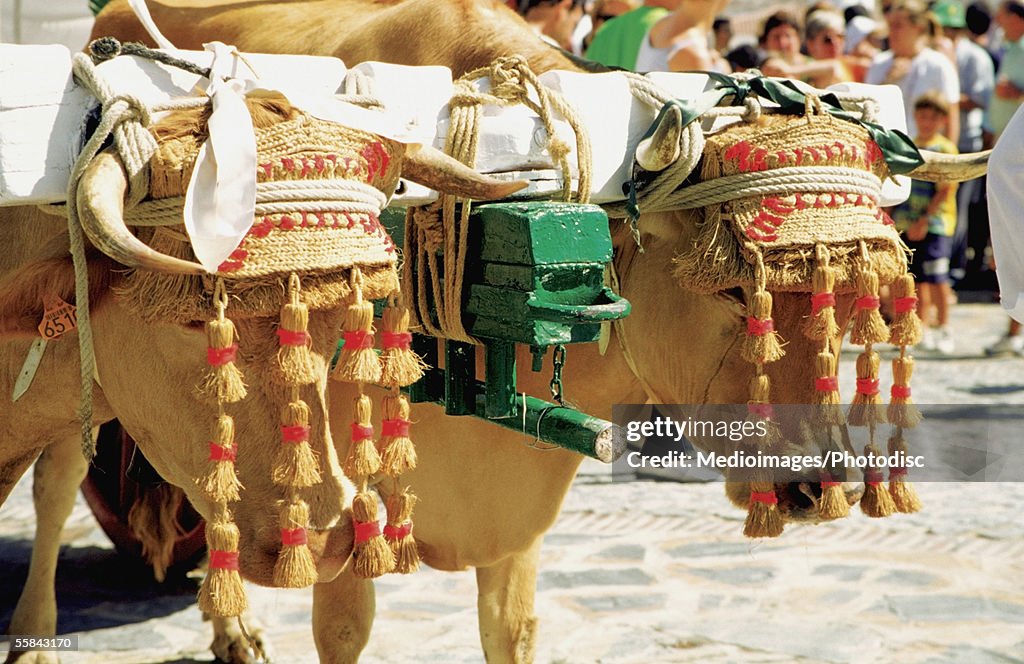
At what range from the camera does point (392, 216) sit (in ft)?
10.6

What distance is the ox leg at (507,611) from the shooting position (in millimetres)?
4074

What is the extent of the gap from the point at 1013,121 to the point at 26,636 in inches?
149

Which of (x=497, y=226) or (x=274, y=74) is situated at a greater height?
(x=274, y=74)

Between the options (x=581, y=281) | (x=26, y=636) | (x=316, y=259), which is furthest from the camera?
(x=26, y=636)

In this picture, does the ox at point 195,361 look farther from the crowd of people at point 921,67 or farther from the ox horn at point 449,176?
Answer: the crowd of people at point 921,67

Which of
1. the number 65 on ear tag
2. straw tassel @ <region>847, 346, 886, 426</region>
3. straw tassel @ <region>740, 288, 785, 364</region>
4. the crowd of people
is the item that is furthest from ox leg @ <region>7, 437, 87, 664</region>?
the crowd of people

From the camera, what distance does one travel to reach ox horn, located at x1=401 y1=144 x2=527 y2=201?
272cm

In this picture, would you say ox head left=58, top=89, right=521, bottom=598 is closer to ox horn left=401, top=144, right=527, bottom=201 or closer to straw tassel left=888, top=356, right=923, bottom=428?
ox horn left=401, top=144, right=527, bottom=201

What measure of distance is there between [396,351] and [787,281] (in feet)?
3.16

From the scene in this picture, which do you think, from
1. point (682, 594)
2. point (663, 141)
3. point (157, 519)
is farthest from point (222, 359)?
point (682, 594)

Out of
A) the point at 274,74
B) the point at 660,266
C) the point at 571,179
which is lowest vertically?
the point at 660,266

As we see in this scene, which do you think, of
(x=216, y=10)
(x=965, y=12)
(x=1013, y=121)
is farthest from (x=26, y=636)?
(x=965, y=12)

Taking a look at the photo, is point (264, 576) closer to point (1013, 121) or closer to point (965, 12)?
point (1013, 121)

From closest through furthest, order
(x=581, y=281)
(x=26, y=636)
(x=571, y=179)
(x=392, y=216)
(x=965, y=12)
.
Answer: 1. (x=581, y=281)
2. (x=571, y=179)
3. (x=392, y=216)
4. (x=26, y=636)
5. (x=965, y=12)
